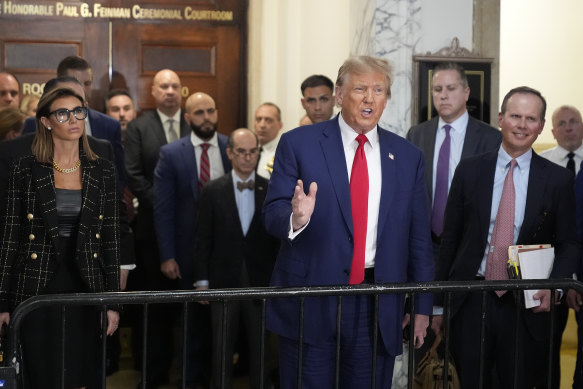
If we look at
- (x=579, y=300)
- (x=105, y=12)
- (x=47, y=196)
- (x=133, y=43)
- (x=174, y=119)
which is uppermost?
(x=105, y=12)

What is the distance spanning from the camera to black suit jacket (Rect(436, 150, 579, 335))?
4551mm

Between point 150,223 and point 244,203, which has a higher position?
point 244,203

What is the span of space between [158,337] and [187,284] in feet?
1.83

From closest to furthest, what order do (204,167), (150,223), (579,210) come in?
(579,210)
(204,167)
(150,223)

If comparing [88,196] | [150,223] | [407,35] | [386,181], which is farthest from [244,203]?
[386,181]

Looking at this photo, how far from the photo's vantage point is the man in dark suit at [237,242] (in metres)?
5.98

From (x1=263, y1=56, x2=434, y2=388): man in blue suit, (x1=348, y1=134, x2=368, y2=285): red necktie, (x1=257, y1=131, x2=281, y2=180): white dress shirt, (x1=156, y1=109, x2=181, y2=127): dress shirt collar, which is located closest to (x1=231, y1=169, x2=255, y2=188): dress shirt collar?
(x1=257, y1=131, x2=281, y2=180): white dress shirt

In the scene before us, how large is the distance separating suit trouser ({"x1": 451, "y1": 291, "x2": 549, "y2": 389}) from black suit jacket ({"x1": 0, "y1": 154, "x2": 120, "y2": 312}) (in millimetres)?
1721

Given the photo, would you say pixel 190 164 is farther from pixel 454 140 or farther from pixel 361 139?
pixel 361 139

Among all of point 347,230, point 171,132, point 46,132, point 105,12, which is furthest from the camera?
point 105,12

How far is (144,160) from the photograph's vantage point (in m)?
7.14

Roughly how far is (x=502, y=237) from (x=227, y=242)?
204 centimetres

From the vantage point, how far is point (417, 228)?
13.2 ft

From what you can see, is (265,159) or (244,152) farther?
(265,159)
